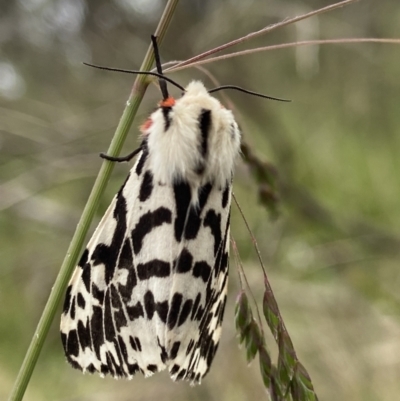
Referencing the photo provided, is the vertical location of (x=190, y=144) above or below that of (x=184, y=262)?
above

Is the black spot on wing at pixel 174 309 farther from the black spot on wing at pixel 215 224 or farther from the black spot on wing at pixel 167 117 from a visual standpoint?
the black spot on wing at pixel 167 117

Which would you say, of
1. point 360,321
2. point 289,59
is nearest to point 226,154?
point 360,321

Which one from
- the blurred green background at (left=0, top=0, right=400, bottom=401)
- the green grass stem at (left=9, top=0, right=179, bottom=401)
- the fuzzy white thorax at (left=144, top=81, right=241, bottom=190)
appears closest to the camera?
the green grass stem at (left=9, top=0, right=179, bottom=401)

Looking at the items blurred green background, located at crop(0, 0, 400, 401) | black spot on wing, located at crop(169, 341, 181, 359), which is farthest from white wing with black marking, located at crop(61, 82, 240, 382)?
blurred green background, located at crop(0, 0, 400, 401)

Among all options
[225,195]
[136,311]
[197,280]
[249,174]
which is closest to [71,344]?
[136,311]

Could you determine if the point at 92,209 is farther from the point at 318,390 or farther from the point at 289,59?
the point at 289,59

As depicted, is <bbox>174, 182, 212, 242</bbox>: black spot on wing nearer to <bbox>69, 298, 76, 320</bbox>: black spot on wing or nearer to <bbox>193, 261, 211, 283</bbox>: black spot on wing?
<bbox>193, 261, 211, 283</bbox>: black spot on wing

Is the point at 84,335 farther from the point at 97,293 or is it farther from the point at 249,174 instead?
the point at 249,174
